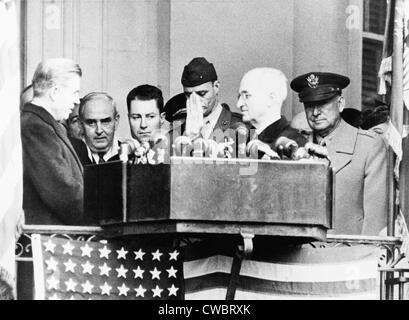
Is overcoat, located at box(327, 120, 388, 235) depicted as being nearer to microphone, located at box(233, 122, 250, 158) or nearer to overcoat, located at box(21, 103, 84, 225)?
microphone, located at box(233, 122, 250, 158)

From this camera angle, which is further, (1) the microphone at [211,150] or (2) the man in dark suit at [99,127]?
(2) the man in dark suit at [99,127]

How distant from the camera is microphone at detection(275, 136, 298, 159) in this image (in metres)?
19.5

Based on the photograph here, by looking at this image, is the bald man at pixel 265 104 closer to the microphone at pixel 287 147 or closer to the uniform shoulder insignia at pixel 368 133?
the uniform shoulder insignia at pixel 368 133

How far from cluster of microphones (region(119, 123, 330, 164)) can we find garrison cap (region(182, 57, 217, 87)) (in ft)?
3.40

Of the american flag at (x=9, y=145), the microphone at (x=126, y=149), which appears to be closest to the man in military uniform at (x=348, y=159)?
the microphone at (x=126, y=149)

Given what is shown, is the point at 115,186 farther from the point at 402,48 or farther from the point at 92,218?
the point at 402,48

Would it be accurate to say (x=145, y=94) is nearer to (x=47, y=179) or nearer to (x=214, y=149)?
(x=47, y=179)

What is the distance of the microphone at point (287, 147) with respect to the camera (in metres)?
19.5

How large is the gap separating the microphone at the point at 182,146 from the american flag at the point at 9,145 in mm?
1435

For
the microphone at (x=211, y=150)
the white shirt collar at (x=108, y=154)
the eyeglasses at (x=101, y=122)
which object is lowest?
the white shirt collar at (x=108, y=154)

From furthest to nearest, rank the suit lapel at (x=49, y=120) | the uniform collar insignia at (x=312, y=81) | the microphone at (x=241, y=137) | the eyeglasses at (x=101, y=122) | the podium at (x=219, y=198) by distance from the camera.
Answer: the uniform collar insignia at (x=312, y=81) → the eyeglasses at (x=101, y=122) → the suit lapel at (x=49, y=120) → the microphone at (x=241, y=137) → the podium at (x=219, y=198)

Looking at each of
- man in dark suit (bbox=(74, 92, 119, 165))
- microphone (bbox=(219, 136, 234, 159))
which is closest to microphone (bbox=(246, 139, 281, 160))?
microphone (bbox=(219, 136, 234, 159))

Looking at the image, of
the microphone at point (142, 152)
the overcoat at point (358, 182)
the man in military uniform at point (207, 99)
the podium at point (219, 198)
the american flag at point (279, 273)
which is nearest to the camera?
the podium at point (219, 198)

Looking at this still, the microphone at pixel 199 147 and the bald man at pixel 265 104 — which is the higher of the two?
the bald man at pixel 265 104
